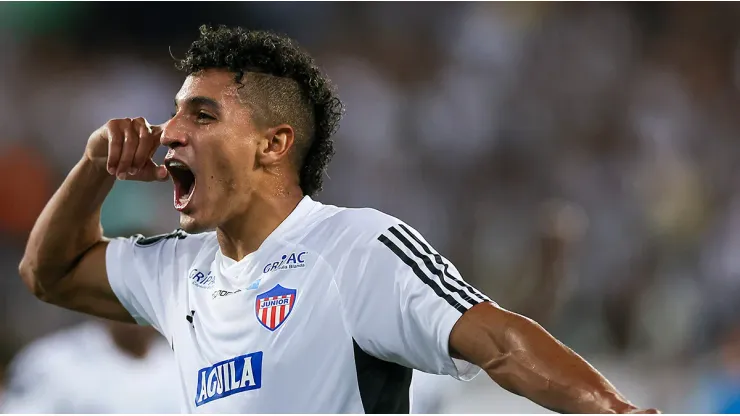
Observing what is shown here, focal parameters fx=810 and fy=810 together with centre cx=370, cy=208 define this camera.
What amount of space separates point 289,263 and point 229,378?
348 mm

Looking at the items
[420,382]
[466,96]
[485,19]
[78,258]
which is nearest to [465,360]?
[78,258]

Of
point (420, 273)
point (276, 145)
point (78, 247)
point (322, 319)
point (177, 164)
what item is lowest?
point (322, 319)

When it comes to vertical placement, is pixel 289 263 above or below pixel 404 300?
above

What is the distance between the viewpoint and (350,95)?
5.00m

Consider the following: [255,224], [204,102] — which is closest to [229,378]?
[255,224]

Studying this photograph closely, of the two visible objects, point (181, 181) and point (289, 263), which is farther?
point (181, 181)

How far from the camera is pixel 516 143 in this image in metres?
4.96

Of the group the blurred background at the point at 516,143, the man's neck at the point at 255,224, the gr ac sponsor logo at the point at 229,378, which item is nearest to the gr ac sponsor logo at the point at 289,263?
the man's neck at the point at 255,224

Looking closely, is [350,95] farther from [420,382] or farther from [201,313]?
[201,313]

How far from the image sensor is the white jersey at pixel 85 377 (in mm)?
4266

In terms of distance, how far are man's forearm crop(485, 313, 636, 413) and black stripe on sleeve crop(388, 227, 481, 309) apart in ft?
0.38

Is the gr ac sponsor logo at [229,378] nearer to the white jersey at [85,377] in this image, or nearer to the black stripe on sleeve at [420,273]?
the black stripe on sleeve at [420,273]

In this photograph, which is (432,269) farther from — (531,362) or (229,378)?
(229,378)

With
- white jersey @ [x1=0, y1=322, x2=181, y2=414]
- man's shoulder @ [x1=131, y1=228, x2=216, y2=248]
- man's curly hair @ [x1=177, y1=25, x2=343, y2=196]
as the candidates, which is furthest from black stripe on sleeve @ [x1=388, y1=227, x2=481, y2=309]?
white jersey @ [x1=0, y1=322, x2=181, y2=414]
